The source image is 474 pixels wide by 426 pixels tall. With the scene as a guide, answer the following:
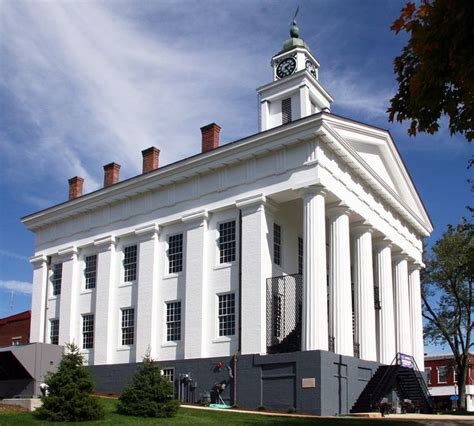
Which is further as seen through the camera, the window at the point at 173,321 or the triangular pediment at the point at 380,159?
the window at the point at 173,321

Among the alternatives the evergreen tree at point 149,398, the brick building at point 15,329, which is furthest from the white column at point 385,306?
the brick building at point 15,329

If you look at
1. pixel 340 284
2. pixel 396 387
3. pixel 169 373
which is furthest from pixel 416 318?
pixel 169 373

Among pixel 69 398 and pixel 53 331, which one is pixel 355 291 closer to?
pixel 69 398

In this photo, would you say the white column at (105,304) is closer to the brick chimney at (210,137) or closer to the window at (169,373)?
the window at (169,373)

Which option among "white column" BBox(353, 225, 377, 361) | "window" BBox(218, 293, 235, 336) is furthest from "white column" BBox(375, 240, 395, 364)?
"window" BBox(218, 293, 235, 336)

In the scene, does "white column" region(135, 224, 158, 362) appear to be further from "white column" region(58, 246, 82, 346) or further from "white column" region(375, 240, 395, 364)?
"white column" region(375, 240, 395, 364)

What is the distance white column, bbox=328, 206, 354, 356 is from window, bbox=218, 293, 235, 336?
4.39 m

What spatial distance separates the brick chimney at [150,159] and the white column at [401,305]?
48.1 feet

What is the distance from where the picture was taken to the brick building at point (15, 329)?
46.1 metres

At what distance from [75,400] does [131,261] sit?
1670 centimetres

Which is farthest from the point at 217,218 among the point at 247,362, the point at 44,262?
the point at 44,262

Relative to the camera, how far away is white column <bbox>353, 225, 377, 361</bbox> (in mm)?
32000

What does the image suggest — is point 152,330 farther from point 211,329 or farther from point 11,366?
point 11,366

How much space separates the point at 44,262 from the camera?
40469 mm
